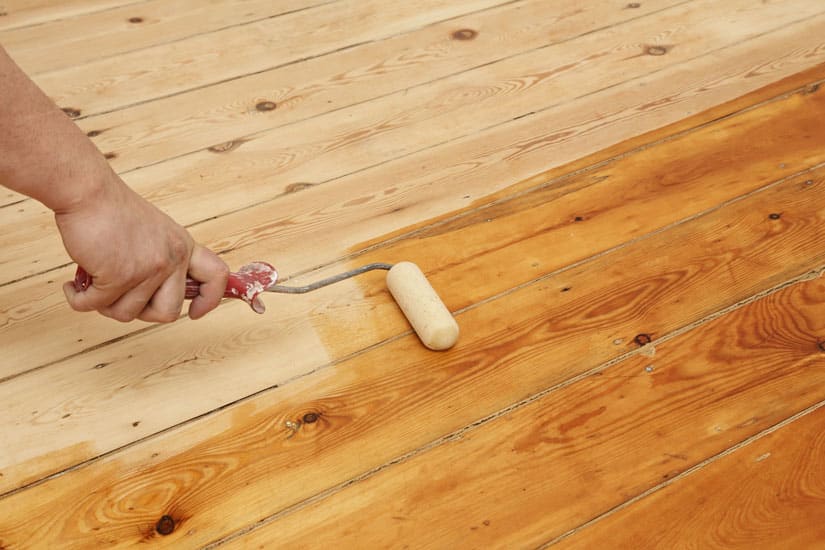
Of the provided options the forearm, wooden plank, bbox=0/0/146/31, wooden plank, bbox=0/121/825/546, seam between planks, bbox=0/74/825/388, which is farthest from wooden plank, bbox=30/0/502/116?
the forearm

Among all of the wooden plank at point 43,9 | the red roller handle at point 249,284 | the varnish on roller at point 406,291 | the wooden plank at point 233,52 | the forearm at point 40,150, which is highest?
the forearm at point 40,150

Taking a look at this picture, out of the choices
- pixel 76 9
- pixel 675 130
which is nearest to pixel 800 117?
pixel 675 130

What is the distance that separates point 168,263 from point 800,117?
139 cm

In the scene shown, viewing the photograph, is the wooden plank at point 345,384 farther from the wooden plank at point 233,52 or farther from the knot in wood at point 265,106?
the wooden plank at point 233,52

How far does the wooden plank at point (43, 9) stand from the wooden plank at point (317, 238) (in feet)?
2.97

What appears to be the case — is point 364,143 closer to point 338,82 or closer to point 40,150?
point 338,82

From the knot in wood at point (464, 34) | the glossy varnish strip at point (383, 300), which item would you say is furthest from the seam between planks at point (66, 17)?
the glossy varnish strip at point (383, 300)

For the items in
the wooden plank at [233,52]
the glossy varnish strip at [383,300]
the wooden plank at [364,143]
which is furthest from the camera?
the wooden plank at [233,52]

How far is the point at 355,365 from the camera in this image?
4.48 ft

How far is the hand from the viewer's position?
38.8 inches

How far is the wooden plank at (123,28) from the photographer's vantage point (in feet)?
6.52

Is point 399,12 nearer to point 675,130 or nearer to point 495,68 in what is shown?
point 495,68

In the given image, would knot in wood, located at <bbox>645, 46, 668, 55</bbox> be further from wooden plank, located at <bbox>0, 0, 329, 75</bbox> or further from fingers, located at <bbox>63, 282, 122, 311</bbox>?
fingers, located at <bbox>63, 282, 122, 311</bbox>

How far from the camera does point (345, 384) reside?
1.34m
